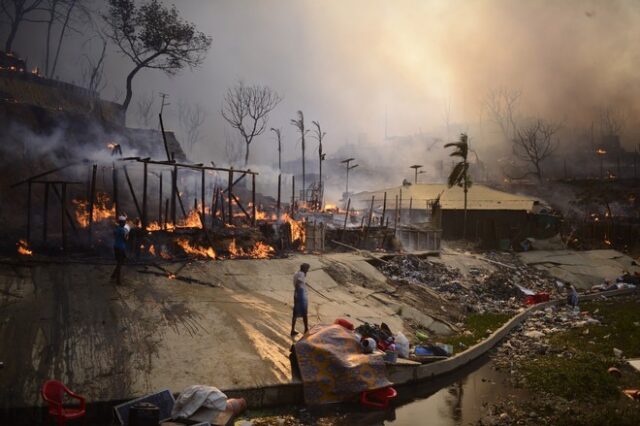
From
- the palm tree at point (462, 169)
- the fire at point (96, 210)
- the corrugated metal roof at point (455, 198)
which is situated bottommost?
the fire at point (96, 210)

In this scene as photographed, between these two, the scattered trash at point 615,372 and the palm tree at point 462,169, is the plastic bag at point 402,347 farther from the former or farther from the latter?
the palm tree at point 462,169

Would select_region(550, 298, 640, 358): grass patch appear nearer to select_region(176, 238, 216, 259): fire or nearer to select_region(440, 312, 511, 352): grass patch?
select_region(440, 312, 511, 352): grass patch

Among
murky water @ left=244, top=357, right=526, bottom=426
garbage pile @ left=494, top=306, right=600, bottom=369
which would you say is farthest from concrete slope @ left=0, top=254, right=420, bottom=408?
garbage pile @ left=494, top=306, right=600, bottom=369

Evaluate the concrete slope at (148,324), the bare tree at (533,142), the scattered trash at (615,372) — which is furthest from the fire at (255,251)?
the bare tree at (533,142)

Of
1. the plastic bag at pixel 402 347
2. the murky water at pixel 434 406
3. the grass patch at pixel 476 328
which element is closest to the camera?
the murky water at pixel 434 406

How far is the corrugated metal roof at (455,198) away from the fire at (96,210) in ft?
68.7

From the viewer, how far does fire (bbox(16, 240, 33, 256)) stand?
1265 cm

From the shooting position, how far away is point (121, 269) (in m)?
12.2

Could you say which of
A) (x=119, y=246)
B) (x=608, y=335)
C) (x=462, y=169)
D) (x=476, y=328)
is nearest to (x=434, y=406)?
(x=476, y=328)

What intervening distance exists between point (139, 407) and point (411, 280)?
12.7 meters

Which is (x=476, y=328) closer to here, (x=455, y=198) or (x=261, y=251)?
(x=261, y=251)

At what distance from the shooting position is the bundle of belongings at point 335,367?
26.5 ft

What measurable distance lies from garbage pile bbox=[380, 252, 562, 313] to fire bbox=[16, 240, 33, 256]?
11.8 meters

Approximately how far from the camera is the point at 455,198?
108 feet
